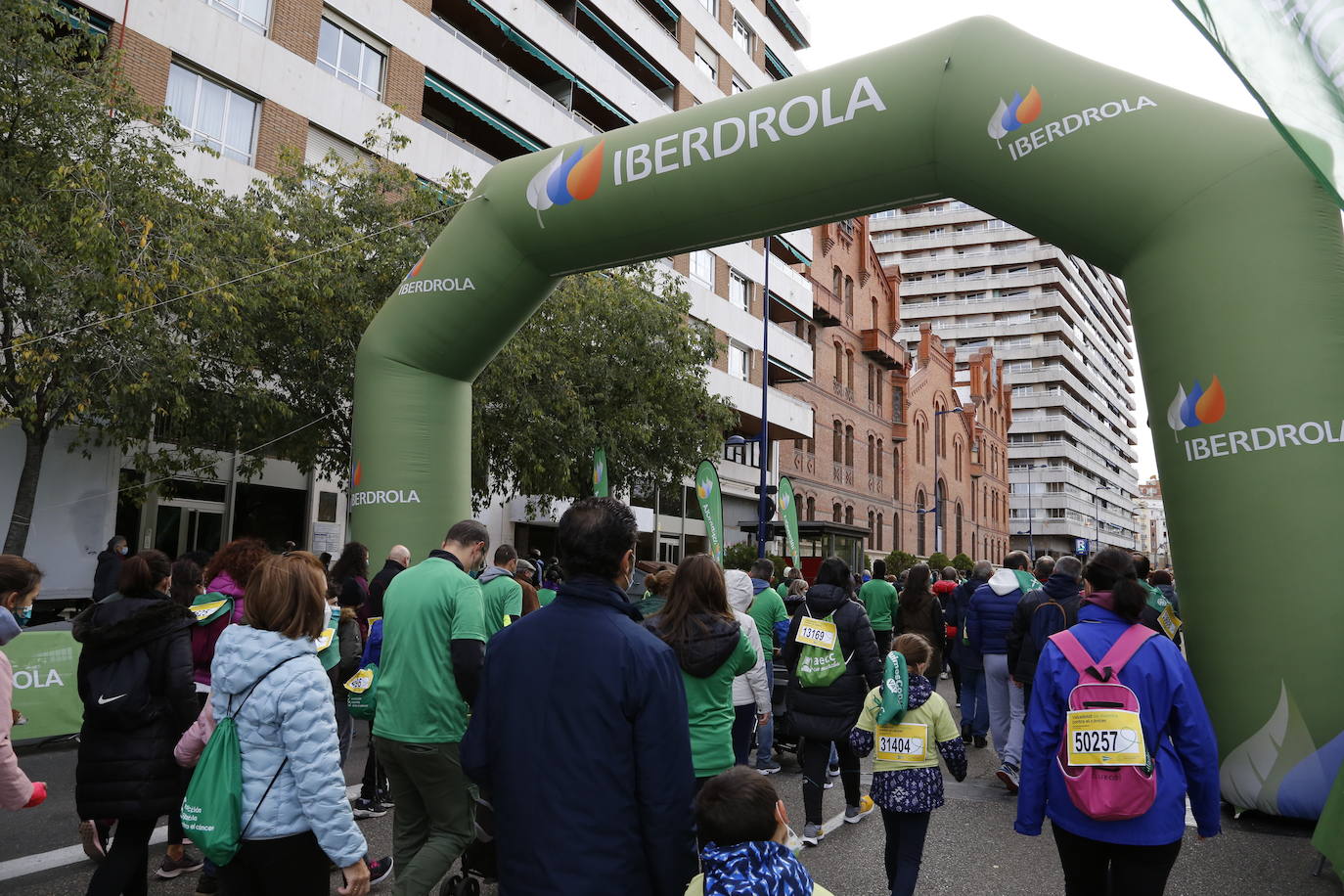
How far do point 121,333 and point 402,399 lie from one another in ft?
11.8

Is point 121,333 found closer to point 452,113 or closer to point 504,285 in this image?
point 504,285

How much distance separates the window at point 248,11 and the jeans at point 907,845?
18.9 m

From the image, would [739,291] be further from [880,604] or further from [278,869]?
[278,869]

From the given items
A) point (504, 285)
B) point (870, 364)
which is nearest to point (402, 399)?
point (504, 285)

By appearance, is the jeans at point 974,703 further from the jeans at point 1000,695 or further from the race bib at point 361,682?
the race bib at point 361,682

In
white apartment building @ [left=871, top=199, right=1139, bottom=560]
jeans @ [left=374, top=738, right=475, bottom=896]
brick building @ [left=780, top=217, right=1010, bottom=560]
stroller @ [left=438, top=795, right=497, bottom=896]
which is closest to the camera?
jeans @ [left=374, top=738, right=475, bottom=896]

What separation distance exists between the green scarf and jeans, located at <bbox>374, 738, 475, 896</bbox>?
199cm

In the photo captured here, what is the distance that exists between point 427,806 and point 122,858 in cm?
121

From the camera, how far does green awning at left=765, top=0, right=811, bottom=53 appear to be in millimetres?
38531

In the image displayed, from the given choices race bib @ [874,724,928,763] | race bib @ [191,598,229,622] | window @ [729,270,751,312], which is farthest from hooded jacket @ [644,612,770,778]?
window @ [729,270,751,312]

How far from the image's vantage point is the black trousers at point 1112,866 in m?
3.21

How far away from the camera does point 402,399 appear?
31.1ft

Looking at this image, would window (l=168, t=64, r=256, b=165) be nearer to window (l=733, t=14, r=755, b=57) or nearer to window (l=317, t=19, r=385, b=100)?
window (l=317, t=19, r=385, b=100)

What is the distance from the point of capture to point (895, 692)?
4.45 m
